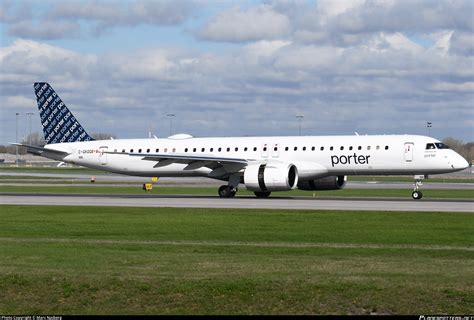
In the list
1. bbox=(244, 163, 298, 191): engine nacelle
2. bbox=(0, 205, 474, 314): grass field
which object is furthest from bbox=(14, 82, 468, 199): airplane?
bbox=(0, 205, 474, 314): grass field

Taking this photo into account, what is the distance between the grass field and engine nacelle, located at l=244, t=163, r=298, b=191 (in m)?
17.1

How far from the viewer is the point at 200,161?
183 feet

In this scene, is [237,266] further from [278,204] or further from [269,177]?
[269,177]

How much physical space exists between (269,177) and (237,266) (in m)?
30.5

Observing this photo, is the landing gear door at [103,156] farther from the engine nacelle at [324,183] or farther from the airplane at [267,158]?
the engine nacelle at [324,183]

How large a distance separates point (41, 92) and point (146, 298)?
53.3 metres

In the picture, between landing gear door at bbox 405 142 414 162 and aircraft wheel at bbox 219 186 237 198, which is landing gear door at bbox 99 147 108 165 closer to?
aircraft wheel at bbox 219 186 237 198

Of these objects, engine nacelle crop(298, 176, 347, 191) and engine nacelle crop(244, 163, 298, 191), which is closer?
engine nacelle crop(244, 163, 298, 191)

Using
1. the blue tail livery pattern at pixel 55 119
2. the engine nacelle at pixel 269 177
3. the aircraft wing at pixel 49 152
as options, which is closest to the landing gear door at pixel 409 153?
the engine nacelle at pixel 269 177

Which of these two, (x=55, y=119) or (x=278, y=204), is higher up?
(x=55, y=119)

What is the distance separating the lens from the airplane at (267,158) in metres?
52.0

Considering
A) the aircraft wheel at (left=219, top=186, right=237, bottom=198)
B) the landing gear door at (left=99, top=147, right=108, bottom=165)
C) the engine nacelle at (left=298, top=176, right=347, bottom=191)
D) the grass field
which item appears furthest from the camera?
the landing gear door at (left=99, top=147, right=108, bottom=165)

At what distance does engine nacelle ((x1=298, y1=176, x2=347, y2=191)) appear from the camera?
56.7m

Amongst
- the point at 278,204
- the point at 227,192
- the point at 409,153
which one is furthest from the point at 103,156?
the point at 409,153
